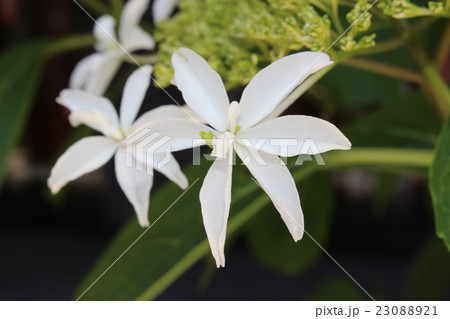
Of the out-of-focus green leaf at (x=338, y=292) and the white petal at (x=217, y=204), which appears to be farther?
the out-of-focus green leaf at (x=338, y=292)

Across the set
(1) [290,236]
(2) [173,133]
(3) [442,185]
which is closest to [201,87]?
(2) [173,133]

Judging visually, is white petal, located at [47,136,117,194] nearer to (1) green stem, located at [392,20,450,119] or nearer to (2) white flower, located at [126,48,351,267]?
(2) white flower, located at [126,48,351,267]

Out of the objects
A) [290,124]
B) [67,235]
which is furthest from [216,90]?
[67,235]

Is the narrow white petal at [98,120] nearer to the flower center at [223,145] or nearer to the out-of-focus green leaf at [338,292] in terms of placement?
the flower center at [223,145]

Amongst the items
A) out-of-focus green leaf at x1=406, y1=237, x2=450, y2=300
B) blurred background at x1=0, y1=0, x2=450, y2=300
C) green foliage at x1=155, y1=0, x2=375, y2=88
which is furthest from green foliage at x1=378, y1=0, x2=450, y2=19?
blurred background at x1=0, y1=0, x2=450, y2=300

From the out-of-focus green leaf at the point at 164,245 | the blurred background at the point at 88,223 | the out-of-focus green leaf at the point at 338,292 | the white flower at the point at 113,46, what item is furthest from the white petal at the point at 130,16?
the blurred background at the point at 88,223

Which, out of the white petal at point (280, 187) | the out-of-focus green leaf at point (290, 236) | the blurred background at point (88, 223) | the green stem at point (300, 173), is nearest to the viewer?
the white petal at point (280, 187)

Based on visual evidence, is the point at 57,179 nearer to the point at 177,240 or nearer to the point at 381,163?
the point at 177,240
